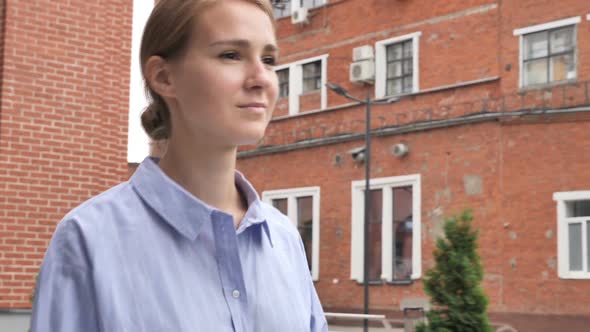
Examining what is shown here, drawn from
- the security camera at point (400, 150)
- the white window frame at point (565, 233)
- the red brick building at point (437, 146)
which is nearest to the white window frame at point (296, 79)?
the red brick building at point (437, 146)

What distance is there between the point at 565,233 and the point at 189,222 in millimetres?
20598

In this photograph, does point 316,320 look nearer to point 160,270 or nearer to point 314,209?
point 160,270

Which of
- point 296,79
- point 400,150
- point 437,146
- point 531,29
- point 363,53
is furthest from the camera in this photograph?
point 296,79

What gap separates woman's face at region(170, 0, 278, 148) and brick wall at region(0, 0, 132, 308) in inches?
255

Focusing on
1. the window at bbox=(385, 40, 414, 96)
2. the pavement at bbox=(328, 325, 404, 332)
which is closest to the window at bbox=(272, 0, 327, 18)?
the window at bbox=(385, 40, 414, 96)

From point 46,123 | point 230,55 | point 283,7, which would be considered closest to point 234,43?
point 230,55

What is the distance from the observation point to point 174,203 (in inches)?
51.5

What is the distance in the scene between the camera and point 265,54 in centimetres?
134

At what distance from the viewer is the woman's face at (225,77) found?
129 cm

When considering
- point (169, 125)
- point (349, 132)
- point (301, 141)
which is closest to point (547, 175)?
point (349, 132)

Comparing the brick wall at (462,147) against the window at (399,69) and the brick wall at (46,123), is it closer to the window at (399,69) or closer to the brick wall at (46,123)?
the window at (399,69)

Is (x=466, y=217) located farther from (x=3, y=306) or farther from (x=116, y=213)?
(x=116, y=213)

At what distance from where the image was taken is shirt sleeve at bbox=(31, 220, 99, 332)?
1188mm

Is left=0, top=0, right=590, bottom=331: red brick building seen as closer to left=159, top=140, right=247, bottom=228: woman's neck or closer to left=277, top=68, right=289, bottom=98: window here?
left=277, top=68, right=289, bottom=98: window
